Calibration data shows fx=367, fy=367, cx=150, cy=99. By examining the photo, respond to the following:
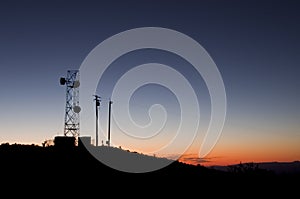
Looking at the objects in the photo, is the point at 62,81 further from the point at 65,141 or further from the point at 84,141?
the point at 65,141

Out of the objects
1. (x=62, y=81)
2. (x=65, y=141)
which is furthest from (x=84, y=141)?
(x=62, y=81)

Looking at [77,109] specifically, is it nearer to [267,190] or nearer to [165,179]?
[165,179]

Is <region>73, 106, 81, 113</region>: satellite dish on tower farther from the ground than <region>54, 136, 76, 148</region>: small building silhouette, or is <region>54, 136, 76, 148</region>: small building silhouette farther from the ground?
<region>73, 106, 81, 113</region>: satellite dish on tower

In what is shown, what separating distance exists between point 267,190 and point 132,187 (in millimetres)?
14369

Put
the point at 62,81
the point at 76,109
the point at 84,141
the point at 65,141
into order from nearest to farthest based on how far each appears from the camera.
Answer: the point at 65,141, the point at 84,141, the point at 76,109, the point at 62,81

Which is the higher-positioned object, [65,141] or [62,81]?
[62,81]

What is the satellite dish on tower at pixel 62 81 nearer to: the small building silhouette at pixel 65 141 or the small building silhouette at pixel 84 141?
the small building silhouette at pixel 84 141

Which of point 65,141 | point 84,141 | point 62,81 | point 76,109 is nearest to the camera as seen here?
point 65,141

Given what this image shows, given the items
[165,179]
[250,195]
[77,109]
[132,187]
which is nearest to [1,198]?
[132,187]

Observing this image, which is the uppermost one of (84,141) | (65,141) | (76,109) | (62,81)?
(62,81)

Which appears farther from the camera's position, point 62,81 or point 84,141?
point 62,81

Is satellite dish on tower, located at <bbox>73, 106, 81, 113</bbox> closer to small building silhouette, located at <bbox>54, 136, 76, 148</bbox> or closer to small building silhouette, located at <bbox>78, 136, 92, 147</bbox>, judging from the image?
small building silhouette, located at <bbox>78, 136, 92, 147</bbox>

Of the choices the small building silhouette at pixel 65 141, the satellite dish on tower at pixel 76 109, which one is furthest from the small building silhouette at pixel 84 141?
the satellite dish on tower at pixel 76 109

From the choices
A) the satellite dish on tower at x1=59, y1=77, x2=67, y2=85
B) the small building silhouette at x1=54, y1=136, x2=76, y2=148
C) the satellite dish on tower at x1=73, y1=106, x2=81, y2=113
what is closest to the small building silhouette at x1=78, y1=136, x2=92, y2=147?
the small building silhouette at x1=54, y1=136, x2=76, y2=148
